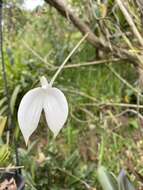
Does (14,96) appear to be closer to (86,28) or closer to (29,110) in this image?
(86,28)

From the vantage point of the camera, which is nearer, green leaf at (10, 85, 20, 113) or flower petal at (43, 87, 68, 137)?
flower petal at (43, 87, 68, 137)

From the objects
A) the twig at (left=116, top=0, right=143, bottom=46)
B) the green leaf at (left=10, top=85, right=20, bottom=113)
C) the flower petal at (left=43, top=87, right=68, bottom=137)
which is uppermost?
the twig at (left=116, top=0, right=143, bottom=46)

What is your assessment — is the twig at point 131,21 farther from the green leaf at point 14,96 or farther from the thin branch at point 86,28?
the green leaf at point 14,96

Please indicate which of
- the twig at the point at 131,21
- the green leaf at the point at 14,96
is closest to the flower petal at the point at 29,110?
the twig at the point at 131,21

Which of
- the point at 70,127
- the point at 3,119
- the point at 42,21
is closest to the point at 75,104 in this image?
the point at 70,127

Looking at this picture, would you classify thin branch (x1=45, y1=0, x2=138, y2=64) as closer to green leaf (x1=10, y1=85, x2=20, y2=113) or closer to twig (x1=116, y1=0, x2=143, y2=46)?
twig (x1=116, y1=0, x2=143, y2=46)

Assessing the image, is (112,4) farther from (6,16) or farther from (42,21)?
(42,21)

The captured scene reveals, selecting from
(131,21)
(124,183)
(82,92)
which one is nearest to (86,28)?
(131,21)

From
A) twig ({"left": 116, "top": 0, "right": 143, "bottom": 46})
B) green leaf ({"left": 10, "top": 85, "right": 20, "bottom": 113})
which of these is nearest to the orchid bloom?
twig ({"left": 116, "top": 0, "right": 143, "bottom": 46})
